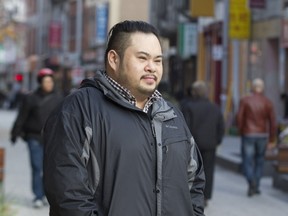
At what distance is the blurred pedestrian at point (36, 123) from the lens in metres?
11.8

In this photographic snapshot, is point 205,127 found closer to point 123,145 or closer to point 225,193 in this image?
point 225,193

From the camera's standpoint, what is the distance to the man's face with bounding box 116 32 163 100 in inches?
168

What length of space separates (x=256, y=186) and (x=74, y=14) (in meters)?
52.2

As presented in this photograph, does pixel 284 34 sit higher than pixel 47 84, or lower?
higher

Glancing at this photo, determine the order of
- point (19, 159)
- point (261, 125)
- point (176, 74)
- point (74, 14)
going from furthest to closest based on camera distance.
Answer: point (74, 14) → point (176, 74) → point (19, 159) → point (261, 125)

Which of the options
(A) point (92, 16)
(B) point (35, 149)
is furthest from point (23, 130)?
(A) point (92, 16)

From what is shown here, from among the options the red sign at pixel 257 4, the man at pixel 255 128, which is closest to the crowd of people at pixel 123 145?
the man at pixel 255 128

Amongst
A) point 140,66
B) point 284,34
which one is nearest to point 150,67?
point 140,66

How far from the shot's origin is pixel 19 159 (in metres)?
20.4

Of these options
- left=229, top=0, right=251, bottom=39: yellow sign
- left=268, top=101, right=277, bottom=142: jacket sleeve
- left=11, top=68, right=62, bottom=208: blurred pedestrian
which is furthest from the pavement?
left=229, top=0, right=251, bottom=39: yellow sign

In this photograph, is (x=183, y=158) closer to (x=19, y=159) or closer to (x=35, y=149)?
(x=35, y=149)

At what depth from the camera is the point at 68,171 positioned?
4.07 m

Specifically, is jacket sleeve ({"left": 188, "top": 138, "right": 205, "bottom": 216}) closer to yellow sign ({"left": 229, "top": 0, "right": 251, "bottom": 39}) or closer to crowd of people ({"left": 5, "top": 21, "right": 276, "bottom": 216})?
crowd of people ({"left": 5, "top": 21, "right": 276, "bottom": 216})

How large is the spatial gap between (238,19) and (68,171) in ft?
83.6
